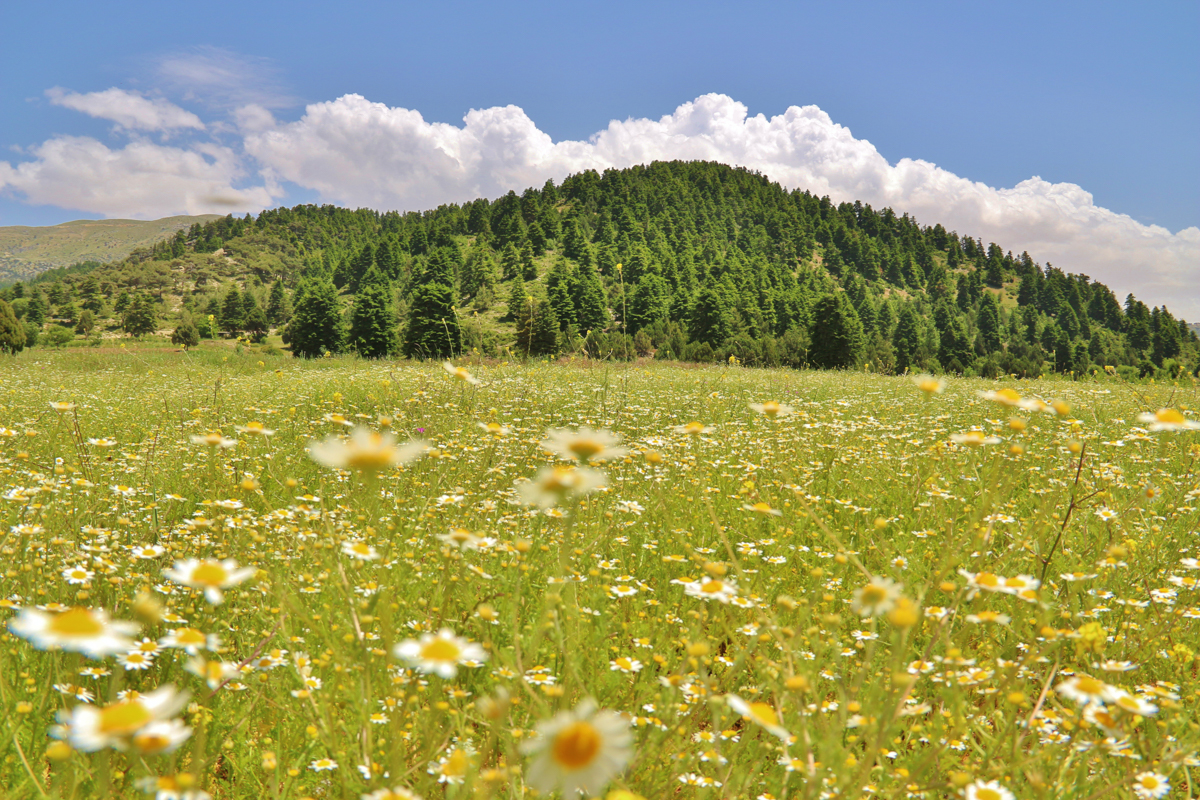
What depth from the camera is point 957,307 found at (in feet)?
385

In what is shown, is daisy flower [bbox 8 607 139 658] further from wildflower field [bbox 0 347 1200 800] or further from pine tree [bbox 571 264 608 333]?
pine tree [bbox 571 264 608 333]

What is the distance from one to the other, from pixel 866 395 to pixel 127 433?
10.6 m

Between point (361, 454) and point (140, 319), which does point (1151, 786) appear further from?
point (140, 319)

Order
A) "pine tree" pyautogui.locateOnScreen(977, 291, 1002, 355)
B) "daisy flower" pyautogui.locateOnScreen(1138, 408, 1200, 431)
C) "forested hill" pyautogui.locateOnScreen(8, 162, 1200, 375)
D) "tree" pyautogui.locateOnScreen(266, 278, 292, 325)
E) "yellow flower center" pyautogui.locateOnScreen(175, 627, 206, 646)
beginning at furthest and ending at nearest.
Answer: "tree" pyautogui.locateOnScreen(266, 278, 292, 325), "pine tree" pyautogui.locateOnScreen(977, 291, 1002, 355), "forested hill" pyautogui.locateOnScreen(8, 162, 1200, 375), "daisy flower" pyautogui.locateOnScreen(1138, 408, 1200, 431), "yellow flower center" pyautogui.locateOnScreen(175, 627, 206, 646)

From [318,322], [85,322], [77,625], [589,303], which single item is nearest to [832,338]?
[589,303]

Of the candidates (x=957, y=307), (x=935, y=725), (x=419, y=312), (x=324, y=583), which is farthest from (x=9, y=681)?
(x=957, y=307)

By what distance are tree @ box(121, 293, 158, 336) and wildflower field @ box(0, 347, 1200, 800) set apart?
3903 inches

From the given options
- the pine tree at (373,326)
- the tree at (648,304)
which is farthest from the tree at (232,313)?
the tree at (648,304)

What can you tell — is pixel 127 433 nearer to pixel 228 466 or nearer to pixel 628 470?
pixel 228 466

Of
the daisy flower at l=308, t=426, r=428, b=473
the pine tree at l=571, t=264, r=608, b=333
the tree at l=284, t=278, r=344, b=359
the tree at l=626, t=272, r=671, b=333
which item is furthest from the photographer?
the tree at l=626, t=272, r=671, b=333

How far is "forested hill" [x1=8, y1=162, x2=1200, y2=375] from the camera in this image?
2625 inches

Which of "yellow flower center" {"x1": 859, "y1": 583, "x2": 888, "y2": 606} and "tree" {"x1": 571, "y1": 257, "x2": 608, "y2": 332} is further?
"tree" {"x1": 571, "y1": 257, "x2": 608, "y2": 332}

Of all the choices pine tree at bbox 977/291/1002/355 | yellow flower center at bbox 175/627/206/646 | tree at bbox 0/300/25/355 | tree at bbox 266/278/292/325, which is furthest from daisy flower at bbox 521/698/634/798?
tree at bbox 266/278/292/325

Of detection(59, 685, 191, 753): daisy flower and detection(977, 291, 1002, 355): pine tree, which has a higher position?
detection(977, 291, 1002, 355): pine tree
